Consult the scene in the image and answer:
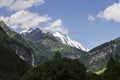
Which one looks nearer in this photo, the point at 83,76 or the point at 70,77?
the point at 70,77

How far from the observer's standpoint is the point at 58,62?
9194 centimetres

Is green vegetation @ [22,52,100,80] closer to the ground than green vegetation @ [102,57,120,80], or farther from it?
closer to the ground

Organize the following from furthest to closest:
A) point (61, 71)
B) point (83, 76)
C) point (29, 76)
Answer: point (83, 76)
point (29, 76)
point (61, 71)

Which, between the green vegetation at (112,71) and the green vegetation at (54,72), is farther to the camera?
the green vegetation at (112,71)

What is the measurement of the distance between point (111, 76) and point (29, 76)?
25.2m

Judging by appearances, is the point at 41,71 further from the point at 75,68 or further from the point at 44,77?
the point at 75,68

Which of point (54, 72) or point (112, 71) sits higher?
point (112, 71)

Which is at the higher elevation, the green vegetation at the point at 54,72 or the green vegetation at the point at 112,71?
the green vegetation at the point at 112,71

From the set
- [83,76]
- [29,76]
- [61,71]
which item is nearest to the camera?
[61,71]

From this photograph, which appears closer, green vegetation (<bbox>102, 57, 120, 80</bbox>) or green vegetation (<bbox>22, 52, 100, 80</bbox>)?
green vegetation (<bbox>22, 52, 100, 80</bbox>)

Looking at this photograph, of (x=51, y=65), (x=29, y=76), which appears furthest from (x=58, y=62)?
(x=29, y=76)

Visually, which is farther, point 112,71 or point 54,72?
point 112,71

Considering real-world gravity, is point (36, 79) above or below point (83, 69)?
below

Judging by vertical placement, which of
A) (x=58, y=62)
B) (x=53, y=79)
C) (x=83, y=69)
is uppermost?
(x=83, y=69)
